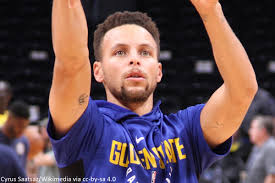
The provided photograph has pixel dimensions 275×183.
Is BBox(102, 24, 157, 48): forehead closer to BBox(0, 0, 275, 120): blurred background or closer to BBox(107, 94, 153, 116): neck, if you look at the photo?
BBox(107, 94, 153, 116): neck

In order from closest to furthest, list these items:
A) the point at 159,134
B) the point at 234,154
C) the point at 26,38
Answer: the point at 159,134 → the point at 234,154 → the point at 26,38

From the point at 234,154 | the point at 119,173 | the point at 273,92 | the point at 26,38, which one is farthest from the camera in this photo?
the point at 26,38

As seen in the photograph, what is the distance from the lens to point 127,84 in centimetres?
228

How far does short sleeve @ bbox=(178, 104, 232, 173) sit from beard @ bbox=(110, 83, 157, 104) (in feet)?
0.89

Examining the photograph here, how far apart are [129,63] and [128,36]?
17 centimetres

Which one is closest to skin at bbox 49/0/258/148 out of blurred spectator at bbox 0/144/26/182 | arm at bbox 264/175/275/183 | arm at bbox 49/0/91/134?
arm at bbox 49/0/91/134

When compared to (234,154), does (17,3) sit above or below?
above

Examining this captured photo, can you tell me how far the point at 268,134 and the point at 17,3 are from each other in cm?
651

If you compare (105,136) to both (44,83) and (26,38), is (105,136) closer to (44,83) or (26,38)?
(44,83)

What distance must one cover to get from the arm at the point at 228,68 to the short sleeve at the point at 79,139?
0.62 meters

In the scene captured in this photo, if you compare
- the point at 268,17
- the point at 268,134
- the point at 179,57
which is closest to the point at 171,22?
the point at 179,57

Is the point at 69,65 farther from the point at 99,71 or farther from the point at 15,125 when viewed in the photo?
the point at 15,125

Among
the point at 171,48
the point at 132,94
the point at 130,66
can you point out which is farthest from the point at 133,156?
the point at 171,48

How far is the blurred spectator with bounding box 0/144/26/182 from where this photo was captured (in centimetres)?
352
